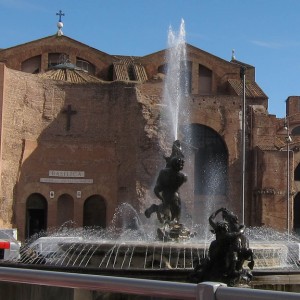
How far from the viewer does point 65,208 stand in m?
36.8

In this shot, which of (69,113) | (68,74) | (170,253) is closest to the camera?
(170,253)

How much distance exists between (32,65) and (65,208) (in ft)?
38.2

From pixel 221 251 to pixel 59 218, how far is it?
28.3 meters

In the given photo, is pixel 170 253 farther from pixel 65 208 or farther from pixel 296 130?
pixel 296 130

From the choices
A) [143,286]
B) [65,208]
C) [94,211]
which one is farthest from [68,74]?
[143,286]

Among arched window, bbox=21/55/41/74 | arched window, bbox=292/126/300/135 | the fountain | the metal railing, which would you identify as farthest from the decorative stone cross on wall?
the metal railing

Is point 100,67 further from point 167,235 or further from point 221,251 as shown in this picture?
point 221,251

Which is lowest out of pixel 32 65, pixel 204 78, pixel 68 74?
pixel 68 74

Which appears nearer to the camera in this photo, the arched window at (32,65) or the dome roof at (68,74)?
the dome roof at (68,74)

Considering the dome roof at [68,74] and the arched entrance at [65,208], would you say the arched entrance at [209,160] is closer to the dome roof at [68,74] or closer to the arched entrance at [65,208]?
the dome roof at [68,74]

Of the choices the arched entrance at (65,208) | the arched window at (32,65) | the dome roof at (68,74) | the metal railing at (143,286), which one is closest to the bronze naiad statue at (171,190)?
the metal railing at (143,286)

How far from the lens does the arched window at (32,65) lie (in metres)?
43.6

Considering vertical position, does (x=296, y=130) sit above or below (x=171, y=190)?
above

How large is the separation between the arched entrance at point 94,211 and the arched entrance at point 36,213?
2.31 m
